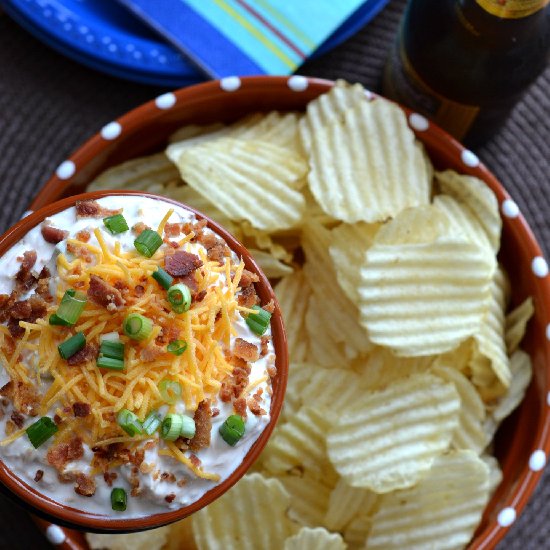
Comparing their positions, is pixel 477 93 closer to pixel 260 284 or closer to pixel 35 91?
pixel 260 284

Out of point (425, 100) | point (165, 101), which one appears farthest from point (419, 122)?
point (165, 101)

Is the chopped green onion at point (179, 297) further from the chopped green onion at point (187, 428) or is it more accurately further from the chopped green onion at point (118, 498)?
the chopped green onion at point (118, 498)

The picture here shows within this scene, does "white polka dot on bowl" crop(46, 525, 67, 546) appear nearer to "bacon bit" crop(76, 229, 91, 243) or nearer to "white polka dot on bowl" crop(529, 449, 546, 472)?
"bacon bit" crop(76, 229, 91, 243)

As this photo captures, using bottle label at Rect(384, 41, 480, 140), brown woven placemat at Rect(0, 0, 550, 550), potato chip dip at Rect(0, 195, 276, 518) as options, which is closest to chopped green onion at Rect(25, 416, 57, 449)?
potato chip dip at Rect(0, 195, 276, 518)

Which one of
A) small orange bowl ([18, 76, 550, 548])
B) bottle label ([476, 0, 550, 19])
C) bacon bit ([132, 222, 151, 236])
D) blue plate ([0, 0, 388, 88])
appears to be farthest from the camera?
blue plate ([0, 0, 388, 88])

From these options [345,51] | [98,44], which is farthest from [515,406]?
[98,44]

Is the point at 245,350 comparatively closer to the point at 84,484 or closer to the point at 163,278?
the point at 163,278

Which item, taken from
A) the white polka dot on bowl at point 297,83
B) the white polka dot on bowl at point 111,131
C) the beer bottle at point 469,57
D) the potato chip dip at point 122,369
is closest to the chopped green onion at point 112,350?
the potato chip dip at point 122,369
